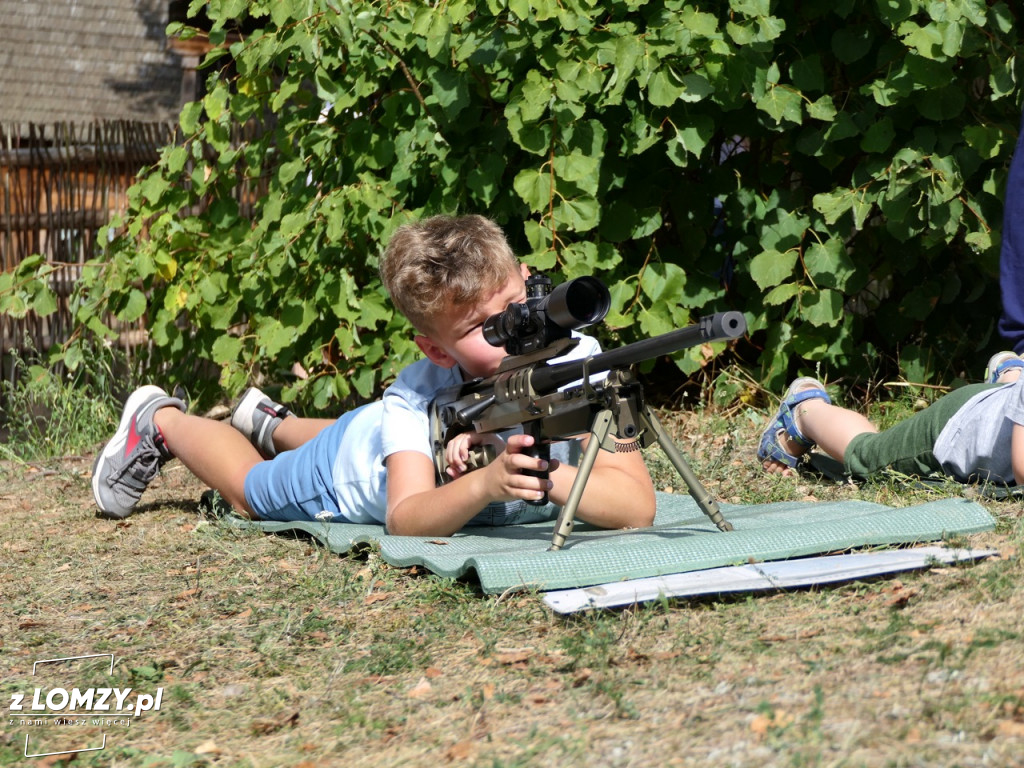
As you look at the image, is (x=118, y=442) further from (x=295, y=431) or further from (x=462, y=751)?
(x=462, y=751)

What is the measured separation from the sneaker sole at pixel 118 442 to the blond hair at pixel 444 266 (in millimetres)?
1534

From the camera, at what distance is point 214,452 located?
4.09 meters

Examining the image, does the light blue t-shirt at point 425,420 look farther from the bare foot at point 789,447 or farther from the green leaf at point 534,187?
the green leaf at point 534,187

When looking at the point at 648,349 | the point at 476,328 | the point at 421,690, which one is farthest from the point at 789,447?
the point at 421,690

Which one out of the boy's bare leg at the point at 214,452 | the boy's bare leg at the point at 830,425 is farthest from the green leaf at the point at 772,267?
the boy's bare leg at the point at 214,452

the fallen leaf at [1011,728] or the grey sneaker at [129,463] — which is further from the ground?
the fallen leaf at [1011,728]

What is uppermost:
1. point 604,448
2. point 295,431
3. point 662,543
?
point 604,448

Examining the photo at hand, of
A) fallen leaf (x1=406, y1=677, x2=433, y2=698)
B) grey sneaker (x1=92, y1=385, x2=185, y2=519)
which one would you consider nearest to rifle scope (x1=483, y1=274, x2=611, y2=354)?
fallen leaf (x1=406, y1=677, x2=433, y2=698)

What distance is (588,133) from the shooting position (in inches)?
180

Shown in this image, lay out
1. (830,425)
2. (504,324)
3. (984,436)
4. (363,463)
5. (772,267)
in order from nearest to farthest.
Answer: (504,324) < (984,436) < (363,463) < (830,425) < (772,267)

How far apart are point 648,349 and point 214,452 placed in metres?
2.16

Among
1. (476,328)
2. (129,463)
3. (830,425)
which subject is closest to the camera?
(476,328)

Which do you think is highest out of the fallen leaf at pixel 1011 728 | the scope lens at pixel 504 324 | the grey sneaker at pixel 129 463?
the scope lens at pixel 504 324

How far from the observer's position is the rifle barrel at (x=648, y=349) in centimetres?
230
